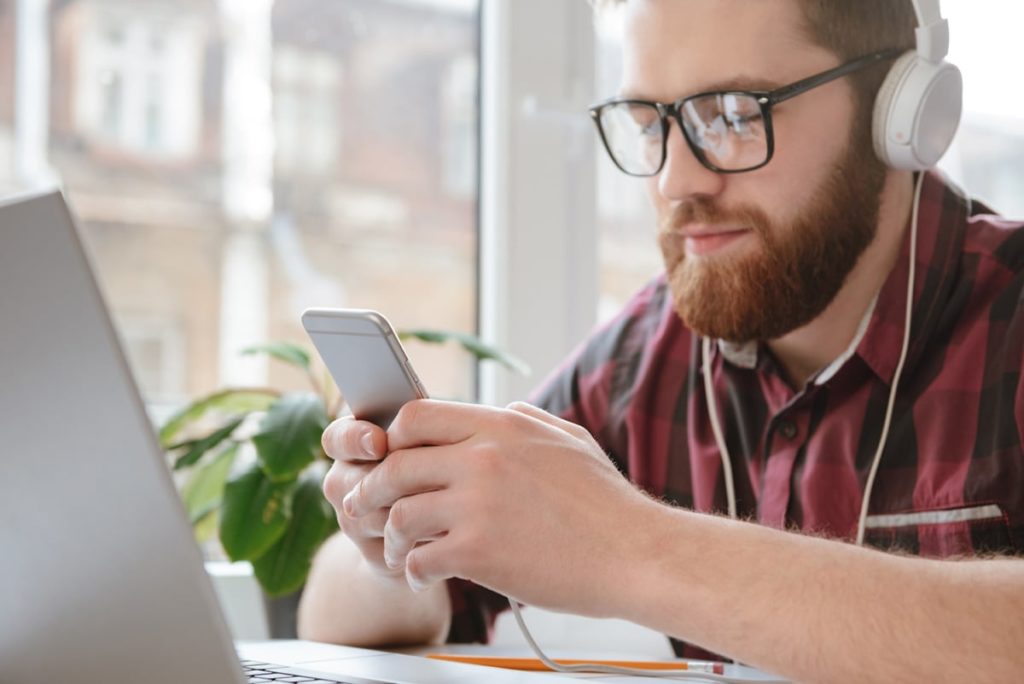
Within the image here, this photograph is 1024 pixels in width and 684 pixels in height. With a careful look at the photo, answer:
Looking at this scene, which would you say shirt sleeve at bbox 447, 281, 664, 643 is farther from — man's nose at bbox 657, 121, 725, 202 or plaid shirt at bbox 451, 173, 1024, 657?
man's nose at bbox 657, 121, 725, 202

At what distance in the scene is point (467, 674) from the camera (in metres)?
0.87

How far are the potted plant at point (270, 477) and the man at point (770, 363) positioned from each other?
16 centimetres

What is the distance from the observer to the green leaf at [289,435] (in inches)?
53.1

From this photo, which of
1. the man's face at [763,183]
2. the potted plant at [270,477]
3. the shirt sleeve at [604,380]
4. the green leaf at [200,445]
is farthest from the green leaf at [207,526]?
the man's face at [763,183]

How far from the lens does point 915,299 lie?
4.03 feet

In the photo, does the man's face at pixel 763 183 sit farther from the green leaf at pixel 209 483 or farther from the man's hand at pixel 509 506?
the green leaf at pixel 209 483

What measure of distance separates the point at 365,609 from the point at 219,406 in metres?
0.54

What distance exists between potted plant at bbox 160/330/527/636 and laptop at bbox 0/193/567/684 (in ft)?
2.17

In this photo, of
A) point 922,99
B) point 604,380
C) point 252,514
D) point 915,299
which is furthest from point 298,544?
point 922,99

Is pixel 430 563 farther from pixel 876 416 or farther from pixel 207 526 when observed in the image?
pixel 207 526

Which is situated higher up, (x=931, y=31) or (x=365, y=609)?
(x=931, y=31)

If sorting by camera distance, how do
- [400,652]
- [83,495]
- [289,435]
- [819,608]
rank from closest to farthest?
[83,495], [819,608], [400,652], [289,435]

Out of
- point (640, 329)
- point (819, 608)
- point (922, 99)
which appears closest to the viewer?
point (819, 608)

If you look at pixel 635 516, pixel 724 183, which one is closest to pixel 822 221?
pixel 724 183
